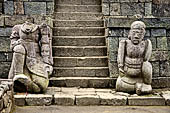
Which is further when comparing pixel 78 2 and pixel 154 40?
pixel 78 2

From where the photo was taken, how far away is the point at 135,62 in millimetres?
6492

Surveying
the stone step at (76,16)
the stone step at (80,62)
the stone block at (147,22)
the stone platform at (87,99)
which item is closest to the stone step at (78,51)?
the stone step at (80,62)

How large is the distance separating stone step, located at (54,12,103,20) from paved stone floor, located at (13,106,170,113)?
12.4 feet

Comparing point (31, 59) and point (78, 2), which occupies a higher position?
point (78, 2)

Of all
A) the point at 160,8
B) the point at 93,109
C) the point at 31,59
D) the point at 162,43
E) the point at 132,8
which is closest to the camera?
the point at 93,109

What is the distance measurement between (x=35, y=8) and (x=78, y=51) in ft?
6.53

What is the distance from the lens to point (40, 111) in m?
5.48

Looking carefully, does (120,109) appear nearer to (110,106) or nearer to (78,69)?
(110,106)

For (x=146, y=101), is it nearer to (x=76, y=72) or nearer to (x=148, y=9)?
(x=76, y=72)

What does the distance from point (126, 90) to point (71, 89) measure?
1.21 metres

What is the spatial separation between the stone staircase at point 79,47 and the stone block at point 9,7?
1237 mm

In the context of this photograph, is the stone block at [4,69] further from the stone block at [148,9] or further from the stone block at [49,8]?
the stone block at [148,9]

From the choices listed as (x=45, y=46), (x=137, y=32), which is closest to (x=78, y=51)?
(x=45, y=46)

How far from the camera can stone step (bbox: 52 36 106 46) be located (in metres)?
8.06
